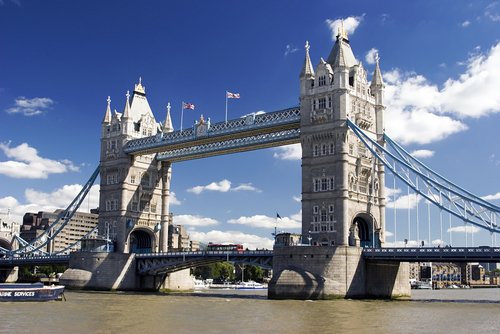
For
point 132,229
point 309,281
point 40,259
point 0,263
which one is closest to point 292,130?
point 309,281

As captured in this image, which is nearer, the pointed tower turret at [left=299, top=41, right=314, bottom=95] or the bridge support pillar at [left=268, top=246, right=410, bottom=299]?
the bridge support pillar at [left=268, top=246, right=410, bottom=299]

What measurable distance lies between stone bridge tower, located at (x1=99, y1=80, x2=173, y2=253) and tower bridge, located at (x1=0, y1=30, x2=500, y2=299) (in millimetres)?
166

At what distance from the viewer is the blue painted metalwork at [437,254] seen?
67875 millimetres

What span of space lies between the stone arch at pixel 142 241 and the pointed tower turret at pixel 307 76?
128 feet

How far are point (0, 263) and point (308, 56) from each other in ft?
247

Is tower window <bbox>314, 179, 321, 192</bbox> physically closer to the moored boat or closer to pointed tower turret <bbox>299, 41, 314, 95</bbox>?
pointed tower turret <bbox>299, 41, 314, 95</bbox>

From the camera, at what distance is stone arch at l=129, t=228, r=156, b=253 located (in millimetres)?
110381

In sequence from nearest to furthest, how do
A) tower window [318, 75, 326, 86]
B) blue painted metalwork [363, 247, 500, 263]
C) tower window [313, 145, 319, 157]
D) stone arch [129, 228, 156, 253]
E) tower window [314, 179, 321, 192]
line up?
blue painted metalwork [363, 247, 500, 263] → tower window [314, 179, 321, 192] → tower window [313, 145, 319, 157] → tower window [318, 75, 326, 86] → stone arch [129, 228, 156, 253]

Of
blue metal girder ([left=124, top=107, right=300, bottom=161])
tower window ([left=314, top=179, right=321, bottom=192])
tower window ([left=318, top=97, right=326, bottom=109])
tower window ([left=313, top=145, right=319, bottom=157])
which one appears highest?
tower window ([left=318, top=97, right=326, bottom=109])

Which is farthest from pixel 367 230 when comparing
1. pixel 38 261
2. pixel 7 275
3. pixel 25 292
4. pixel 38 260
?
pixel 7 275

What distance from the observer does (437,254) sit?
7100cm

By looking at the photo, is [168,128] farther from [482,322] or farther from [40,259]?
[482,322]

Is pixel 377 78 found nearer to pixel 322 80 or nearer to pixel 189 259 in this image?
pixel 322 80

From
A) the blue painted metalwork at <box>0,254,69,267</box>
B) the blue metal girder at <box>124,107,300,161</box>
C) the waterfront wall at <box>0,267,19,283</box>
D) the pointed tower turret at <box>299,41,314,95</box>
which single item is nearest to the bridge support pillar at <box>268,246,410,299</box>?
the blue metal girder at <box>124,107,300,161</box>
